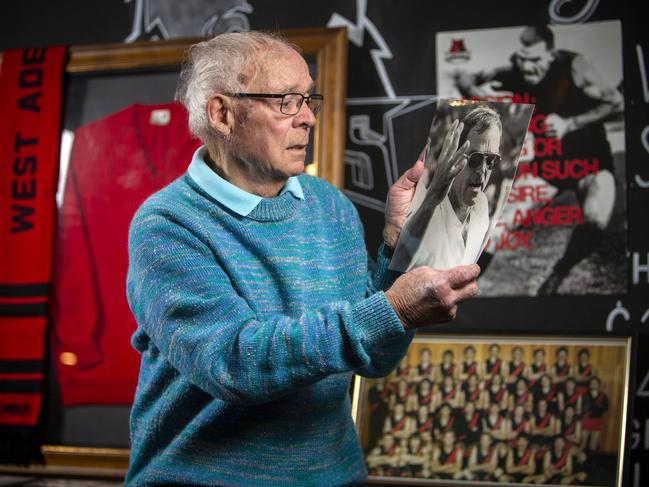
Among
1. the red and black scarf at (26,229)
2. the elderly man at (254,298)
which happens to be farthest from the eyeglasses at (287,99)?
the red and black scarf at (26,229)

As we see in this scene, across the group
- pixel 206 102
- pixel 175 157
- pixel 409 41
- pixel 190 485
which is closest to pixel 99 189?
pixel 175 157

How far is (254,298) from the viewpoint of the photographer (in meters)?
1.18

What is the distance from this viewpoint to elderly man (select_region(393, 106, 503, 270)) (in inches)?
44.1

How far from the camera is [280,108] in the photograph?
1235 mm

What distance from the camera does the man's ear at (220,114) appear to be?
4.16 feet

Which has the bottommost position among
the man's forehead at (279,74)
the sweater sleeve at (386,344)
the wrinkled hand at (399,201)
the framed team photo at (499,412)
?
the framed team photo at (499,412)

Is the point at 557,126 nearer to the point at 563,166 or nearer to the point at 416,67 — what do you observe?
the point at 563,166

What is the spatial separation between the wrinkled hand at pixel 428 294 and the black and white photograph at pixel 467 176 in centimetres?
8

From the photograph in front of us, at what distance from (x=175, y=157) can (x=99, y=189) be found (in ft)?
0.94

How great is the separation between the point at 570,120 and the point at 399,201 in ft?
3.81

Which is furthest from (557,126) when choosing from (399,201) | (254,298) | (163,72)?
(254,298)

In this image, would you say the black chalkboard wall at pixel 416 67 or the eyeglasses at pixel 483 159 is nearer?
the eyeglasses at pixel 483 159

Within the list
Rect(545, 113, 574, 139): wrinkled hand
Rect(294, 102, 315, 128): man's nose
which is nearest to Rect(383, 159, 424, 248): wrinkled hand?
Rect(294, 102, 315, 128): man's nose

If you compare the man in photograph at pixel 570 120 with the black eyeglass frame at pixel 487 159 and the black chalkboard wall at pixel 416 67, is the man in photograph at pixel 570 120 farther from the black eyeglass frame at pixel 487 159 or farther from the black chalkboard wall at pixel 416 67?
the black eyeglass frame at pixel 487 159
